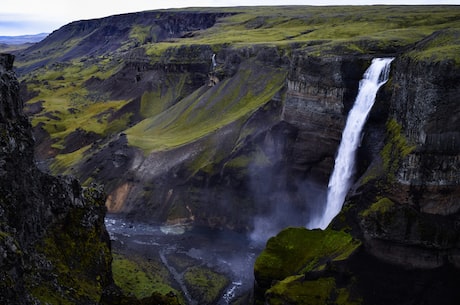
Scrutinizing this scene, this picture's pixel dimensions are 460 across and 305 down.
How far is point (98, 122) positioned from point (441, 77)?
10001cm

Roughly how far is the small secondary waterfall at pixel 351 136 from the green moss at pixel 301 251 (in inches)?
420

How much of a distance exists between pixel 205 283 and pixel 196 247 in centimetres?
1209

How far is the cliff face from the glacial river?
59.5 ft

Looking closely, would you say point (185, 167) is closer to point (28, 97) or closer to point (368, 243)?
point (368, 243)

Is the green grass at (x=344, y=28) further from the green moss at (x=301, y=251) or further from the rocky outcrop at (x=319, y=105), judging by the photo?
the green moss at (x=301, y=251)

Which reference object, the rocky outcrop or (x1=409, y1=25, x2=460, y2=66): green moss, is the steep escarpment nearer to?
(x1=409, y1=25, x2=460, y2=66): green moss

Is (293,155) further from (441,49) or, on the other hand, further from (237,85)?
(237,85)

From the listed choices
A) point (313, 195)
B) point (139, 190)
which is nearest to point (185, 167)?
point (139, 190)

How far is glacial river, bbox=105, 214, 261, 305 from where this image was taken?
2344 inches

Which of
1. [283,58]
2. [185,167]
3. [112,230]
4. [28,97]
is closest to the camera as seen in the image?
[112,230]

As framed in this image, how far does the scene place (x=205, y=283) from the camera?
58.5 metres

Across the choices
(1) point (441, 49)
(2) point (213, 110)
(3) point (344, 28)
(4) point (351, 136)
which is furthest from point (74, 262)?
(3) point (344, 28)

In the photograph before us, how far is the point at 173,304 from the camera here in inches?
1430

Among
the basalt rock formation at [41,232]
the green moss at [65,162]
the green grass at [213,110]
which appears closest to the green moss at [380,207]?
the basalt rock formation at [41,232]
